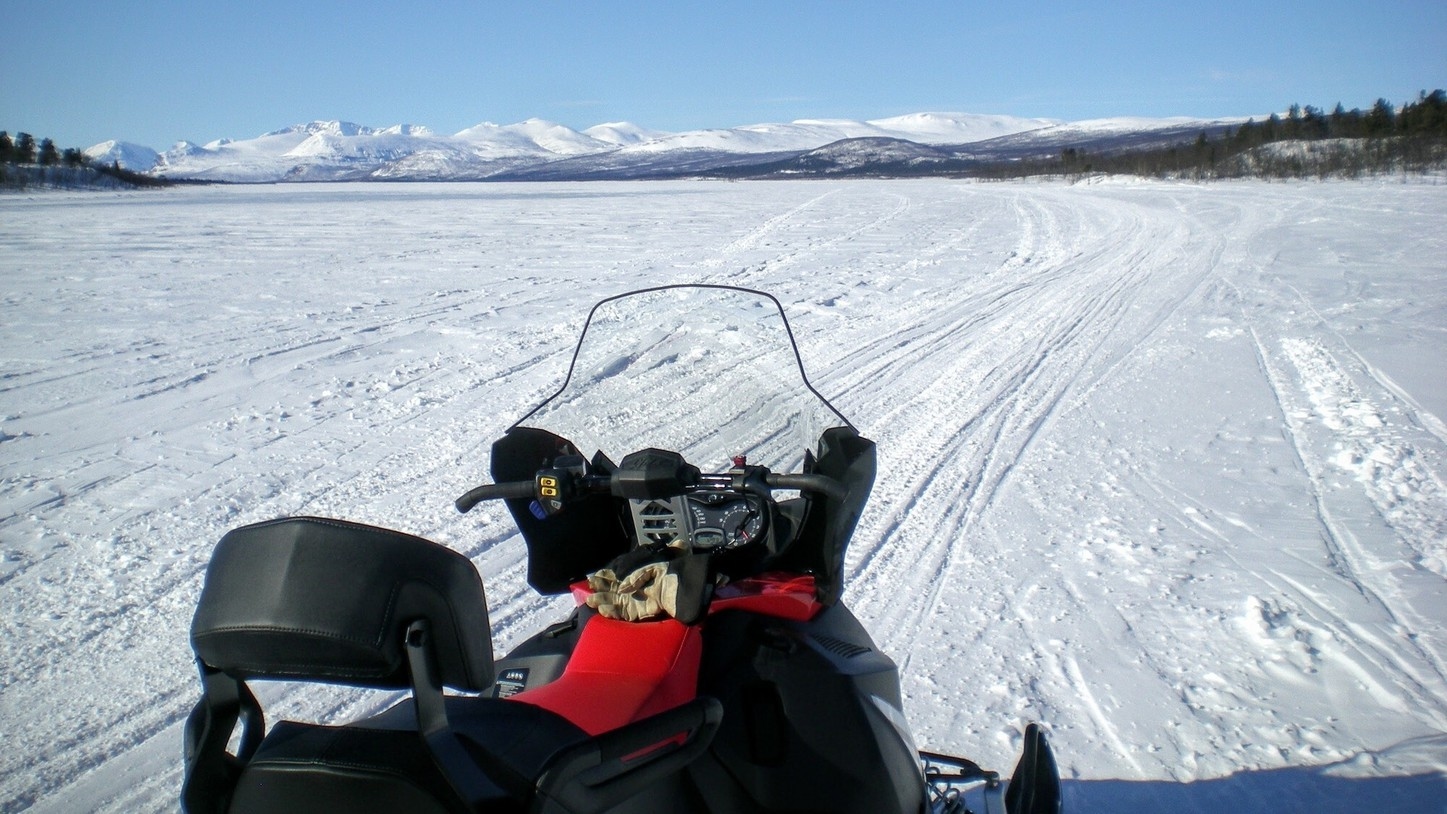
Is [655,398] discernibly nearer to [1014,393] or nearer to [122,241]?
[1014,393]

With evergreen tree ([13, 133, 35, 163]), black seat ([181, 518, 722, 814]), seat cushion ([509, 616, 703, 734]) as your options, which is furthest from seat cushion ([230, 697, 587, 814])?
evergreen tree ([13, 133, 35, 163])

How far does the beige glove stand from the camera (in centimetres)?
184

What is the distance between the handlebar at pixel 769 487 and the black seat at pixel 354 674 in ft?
2.47

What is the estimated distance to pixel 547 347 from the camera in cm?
778

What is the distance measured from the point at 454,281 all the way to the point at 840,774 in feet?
35.1

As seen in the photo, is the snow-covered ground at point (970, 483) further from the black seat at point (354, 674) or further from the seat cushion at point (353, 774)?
the seat cushion at point (353, 774)

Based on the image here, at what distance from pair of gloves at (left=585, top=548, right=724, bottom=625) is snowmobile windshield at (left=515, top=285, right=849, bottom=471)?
1.31 ft

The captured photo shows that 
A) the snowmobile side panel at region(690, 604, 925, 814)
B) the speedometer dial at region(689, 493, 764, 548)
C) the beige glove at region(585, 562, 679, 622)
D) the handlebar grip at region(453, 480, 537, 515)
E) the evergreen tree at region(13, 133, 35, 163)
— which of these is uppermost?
the evergreen tree at region(13, 133, 35, 163)

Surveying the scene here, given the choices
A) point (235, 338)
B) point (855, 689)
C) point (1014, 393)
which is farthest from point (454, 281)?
point (855, 689)

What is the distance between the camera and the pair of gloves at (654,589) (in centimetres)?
180

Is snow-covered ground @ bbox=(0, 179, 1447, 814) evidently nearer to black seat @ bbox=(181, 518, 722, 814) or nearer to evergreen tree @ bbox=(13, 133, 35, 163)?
black seat @ bbox=(181, 518, 722, 814)

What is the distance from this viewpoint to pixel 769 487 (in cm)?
202

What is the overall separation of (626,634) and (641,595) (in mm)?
109

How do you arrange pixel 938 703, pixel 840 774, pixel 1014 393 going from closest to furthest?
pixel 840 774 → pixel 938 703 → pixel 1014 393
